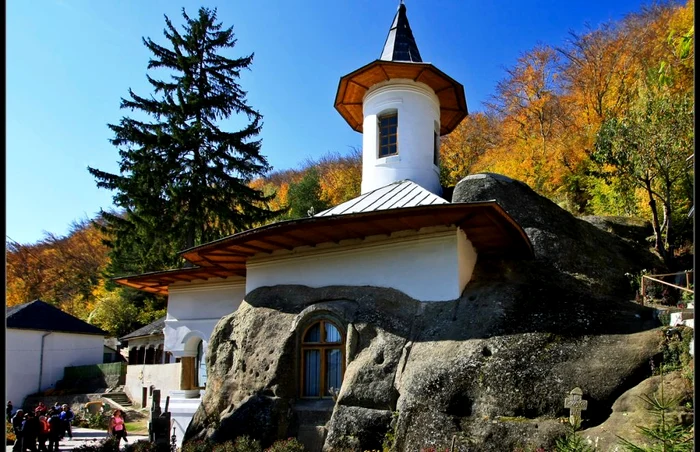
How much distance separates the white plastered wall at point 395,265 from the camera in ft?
36.4

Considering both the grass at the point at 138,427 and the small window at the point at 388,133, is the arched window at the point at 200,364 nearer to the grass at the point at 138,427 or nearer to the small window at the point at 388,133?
the grass at the point at 138,427

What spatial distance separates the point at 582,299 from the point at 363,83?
369 inches

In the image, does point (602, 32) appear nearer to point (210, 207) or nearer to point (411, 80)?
point (411, 80)

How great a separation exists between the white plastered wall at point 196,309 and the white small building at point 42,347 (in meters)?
16.0

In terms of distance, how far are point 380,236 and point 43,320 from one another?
1095 inches

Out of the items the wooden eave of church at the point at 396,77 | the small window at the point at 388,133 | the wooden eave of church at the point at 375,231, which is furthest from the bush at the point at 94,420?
the small window at the point at 388,133

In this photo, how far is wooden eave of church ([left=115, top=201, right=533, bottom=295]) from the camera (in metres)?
10.4

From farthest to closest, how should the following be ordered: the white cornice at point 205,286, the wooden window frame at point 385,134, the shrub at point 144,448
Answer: the white cornice at point 205,286 < the wooden window frame at point 385,134 < the shrub at point 144,448

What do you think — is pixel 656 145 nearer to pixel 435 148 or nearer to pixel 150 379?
pixel 435 148

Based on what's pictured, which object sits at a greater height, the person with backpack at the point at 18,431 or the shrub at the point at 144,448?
the shrub at the point at 144,448

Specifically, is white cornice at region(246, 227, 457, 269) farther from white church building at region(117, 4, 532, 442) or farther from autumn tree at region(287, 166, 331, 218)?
autumn tree at region(287, 166, 331, 218)

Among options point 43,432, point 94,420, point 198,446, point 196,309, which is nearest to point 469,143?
point 196,309

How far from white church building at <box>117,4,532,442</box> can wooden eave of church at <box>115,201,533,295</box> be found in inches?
0.9

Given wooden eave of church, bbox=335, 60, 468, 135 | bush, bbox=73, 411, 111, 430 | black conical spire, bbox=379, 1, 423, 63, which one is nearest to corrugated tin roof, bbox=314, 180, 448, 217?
wooden eave of church, bbox=335, 60, 468, 135
